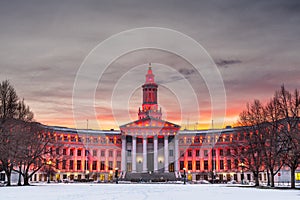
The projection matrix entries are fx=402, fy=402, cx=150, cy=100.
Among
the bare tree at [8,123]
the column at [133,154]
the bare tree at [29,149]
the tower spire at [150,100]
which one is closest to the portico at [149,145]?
the column at [133,154]

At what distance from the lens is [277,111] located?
60656mm

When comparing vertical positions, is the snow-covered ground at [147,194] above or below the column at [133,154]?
below

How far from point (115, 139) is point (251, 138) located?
3929 inches

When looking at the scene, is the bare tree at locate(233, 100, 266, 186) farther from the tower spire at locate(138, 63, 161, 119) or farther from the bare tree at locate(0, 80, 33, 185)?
the tower spire at locate(138, 63, 161, 119)

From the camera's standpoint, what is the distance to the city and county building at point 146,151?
14662 cm

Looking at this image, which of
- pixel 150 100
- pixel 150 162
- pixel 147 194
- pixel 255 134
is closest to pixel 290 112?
pixel 255 134

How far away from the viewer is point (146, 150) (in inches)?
5842

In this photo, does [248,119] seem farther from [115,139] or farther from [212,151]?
[115,139]

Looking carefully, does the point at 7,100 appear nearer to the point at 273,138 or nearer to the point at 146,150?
the point at 273,138

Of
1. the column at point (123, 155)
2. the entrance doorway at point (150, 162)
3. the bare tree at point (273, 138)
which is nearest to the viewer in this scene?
the bare tree at point (273, 138)

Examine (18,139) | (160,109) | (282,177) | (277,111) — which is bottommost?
(282,177)

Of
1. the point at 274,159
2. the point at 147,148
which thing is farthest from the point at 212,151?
the point at 274,159

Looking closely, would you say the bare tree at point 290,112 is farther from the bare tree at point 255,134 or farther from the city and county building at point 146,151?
the city and county building at point 146,151

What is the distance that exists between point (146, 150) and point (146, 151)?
1.62ft
